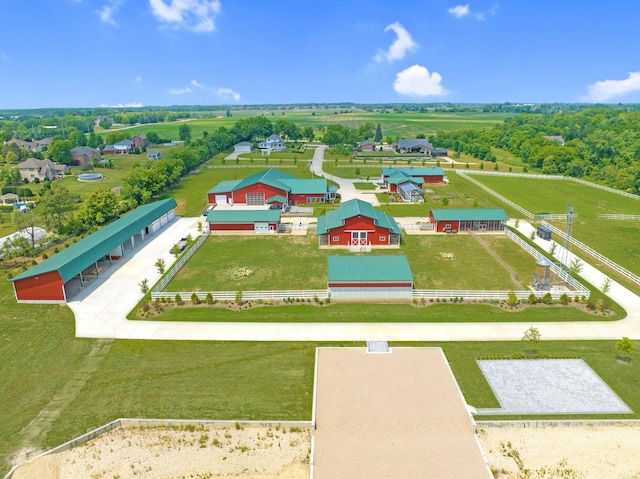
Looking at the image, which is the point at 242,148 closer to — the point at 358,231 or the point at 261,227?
the point at 261,227

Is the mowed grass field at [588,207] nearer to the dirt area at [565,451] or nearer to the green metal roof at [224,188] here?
the dirt area at [565,451]

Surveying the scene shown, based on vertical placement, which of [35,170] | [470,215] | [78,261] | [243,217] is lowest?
[78,261]

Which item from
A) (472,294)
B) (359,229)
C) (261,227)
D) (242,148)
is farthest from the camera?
(242,148)

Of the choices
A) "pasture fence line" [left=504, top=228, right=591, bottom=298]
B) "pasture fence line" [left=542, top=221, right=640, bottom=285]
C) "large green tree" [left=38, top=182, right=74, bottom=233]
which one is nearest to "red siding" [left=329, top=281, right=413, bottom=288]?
"pasture fence line" [left=504, top=228, right=591, bottom=298]

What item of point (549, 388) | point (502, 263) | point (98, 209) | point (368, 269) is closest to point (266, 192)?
point (98, 209)

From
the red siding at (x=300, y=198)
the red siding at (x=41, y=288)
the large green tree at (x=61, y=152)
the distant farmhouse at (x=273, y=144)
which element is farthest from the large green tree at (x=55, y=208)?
the distant farmhouse at (x=273, y=144)

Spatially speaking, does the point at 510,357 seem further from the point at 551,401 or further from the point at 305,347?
the point at 305,347

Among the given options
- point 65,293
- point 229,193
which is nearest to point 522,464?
point 65,293
